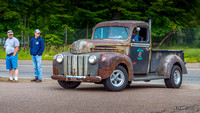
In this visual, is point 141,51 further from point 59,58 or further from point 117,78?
point 59,58

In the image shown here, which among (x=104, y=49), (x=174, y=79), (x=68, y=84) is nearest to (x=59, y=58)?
(x=68, y=84)

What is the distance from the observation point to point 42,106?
861 cm

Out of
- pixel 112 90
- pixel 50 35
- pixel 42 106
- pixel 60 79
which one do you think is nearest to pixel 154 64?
pixel 112 90

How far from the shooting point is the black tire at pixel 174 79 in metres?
13.2

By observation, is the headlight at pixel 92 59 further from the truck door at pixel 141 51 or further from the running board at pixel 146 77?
the running board at pixel 146 77

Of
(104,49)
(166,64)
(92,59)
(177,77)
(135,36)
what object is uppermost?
(135,36)

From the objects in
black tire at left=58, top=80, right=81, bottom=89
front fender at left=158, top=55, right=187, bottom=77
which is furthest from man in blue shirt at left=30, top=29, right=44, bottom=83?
front fender at left=158, top=55, right=187, bottom=77

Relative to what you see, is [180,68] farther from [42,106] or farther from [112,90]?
[42,106]

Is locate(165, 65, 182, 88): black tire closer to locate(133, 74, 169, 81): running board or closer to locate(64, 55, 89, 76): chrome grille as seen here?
locate(133, 74, 169, 81): running board

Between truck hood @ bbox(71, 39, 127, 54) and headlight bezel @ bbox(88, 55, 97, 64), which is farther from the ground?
truck hood @ bbox(71, 39, 127, 54)

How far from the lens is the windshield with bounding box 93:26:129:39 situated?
41.4 ft

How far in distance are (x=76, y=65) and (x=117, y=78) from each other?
1.21 metres

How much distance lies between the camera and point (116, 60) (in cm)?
1124

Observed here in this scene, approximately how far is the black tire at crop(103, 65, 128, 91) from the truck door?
0.92 m
